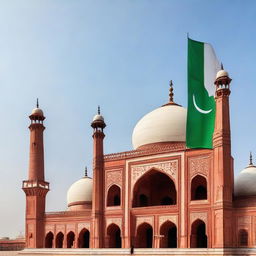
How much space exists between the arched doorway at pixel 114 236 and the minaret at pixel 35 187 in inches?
170

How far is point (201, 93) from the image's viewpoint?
19500mm

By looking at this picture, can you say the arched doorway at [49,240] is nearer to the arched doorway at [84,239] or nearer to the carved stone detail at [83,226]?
the arched doorway at [84,239]

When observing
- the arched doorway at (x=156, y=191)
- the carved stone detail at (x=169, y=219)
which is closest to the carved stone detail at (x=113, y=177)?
the arched doorway at (x=156, y=191)

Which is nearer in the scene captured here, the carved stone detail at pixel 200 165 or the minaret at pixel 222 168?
the minaret at pixel 222 168

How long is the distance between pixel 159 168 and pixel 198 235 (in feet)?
11.2

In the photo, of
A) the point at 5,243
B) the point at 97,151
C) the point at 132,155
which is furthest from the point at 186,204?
the point at 5,243

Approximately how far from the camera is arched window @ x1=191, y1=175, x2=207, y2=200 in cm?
1984

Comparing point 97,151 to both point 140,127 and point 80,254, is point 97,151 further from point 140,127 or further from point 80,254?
point 80,254

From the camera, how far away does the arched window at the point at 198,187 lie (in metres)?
19.8

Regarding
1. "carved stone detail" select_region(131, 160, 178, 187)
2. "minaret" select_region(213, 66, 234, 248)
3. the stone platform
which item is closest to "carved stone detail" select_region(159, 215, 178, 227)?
the stone platform

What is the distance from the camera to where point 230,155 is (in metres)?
18.6

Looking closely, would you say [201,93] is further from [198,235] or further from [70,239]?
[70,239]

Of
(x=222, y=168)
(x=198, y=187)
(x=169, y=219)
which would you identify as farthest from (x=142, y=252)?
(x=222, y=168)

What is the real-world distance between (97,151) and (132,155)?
189cm
